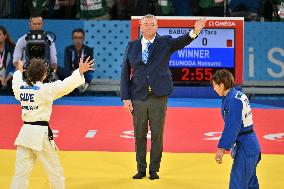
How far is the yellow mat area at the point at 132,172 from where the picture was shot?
24.5ft

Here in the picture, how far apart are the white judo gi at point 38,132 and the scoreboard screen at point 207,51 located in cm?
636

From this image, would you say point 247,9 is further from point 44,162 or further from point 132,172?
point 44,162

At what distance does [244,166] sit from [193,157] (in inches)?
98.7

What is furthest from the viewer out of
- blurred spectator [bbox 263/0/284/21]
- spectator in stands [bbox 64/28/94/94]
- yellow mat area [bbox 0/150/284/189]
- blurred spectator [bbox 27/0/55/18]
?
blurred spectator [bbox 27/0/55/18]

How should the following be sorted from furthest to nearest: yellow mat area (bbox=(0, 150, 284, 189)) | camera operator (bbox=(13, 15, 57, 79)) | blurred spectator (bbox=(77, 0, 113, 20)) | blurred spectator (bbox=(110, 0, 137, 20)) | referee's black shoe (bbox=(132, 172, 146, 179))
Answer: blurred spectator (bbox=(110, 0, 137, 20))
blurred spectator (bbox=(77, 0, 113, 20))
camera operator (bbox=(13, 15, 57, 79))
referee's black shoe (bbox=(132, 172, 146, 179))
yellow mat area (bbox=(0, 150, 284, 189))

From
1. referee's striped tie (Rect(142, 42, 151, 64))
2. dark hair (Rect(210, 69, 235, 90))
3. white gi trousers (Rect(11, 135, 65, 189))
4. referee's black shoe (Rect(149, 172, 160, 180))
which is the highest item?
referee's striped tie (Rect(142, 42, 151, 64))

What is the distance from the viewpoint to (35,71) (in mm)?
6535

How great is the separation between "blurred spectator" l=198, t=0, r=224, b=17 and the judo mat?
7.00 ft

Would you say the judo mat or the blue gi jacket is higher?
the blue gi jacket

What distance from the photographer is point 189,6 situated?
15609mm

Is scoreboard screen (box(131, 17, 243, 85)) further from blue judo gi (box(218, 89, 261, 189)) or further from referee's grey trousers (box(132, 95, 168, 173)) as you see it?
blue judo gi (box(218, 89, 261, 189))

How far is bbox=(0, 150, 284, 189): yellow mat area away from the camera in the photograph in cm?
745

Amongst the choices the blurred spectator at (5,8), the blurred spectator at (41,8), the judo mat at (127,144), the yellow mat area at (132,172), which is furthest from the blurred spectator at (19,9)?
the yellow mat area at (132,172)

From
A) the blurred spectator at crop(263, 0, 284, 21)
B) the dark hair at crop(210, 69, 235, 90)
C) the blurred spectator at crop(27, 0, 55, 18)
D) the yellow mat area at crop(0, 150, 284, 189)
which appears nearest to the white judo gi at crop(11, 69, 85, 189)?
the yellow mat area at crop(0, 150, 284, 189)
